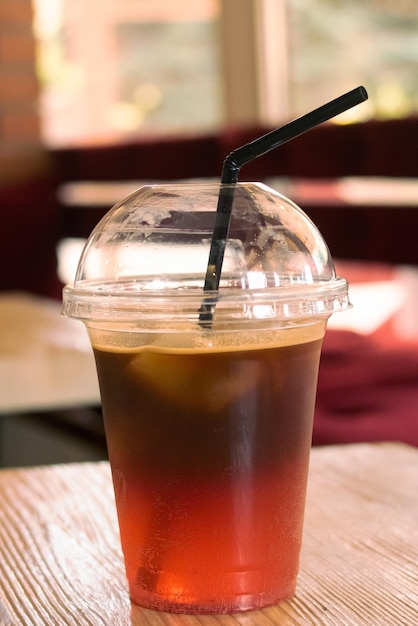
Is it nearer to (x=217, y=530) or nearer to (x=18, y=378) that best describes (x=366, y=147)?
(x=18, y=378)

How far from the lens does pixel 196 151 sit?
3.56 m

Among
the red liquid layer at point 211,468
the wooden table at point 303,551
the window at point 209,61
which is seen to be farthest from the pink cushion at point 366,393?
the window at point 209,61

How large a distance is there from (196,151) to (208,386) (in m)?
3.00

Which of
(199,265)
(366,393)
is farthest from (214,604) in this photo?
(366,393)

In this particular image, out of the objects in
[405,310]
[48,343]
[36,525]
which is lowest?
[405,310]

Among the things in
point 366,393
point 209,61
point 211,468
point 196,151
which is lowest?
point 366,393

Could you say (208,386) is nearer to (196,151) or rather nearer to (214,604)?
(214,604)

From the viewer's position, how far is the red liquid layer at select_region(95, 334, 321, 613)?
617 millimetres

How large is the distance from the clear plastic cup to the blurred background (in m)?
0.90

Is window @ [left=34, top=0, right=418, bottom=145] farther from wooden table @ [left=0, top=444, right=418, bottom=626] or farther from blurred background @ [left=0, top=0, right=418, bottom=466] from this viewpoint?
wooden table @ [left=0, top=444, right=418, bottom=626]

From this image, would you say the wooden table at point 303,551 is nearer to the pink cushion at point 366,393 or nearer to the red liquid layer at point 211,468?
the red liquid layer at point 211,468

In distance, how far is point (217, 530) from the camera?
0.62 meters

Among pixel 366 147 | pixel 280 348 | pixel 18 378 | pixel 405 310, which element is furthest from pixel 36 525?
pixel 405 310

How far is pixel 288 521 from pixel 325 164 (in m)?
2.39
